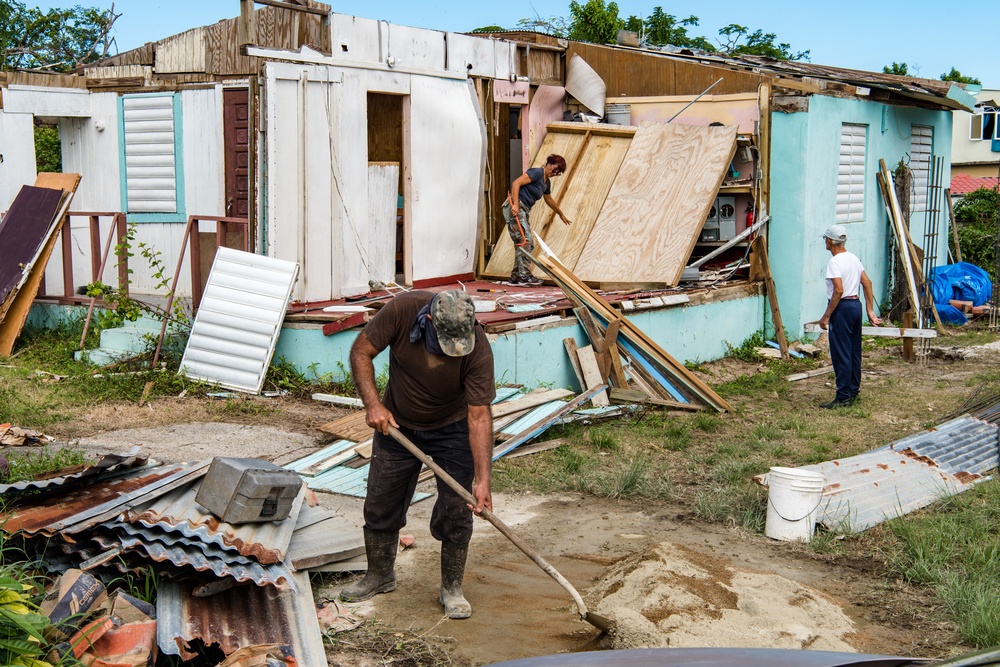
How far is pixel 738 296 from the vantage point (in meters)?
12.5

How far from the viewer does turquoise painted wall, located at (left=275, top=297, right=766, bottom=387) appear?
31.1ft

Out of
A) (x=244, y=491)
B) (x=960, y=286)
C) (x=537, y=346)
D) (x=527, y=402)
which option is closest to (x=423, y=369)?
(x=244, y=491)

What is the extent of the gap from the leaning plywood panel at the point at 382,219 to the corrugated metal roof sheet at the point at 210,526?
645 centimetres

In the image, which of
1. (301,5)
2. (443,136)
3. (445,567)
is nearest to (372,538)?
(445,567)

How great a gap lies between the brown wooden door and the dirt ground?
485 centimetres

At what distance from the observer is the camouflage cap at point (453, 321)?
15.1 ft

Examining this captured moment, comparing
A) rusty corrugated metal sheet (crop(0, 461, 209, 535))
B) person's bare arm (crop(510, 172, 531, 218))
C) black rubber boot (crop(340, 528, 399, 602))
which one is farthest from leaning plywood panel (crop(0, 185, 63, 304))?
black rubber boot (crop(340, 528, 399, 602))

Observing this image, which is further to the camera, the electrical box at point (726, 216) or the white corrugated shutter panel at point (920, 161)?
the white corrugated shutter panel at point (920, 161)

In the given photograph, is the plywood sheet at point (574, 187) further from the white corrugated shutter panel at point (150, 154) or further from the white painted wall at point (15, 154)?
the white painted wall at point (15, 154)

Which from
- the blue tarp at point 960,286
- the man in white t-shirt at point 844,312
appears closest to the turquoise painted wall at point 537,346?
the man in white t-shirt at point 844,312

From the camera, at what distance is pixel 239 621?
4.50 metres

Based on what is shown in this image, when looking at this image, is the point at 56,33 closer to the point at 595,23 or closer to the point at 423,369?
the point at 595,23

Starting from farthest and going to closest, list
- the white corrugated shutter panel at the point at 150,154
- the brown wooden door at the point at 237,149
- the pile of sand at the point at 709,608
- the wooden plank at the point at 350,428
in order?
the white corrugated shutter panel at the point at 150,154 < the brown wooden door at the point at 237,149 < the wooden plank at the point at 350,428 < the pile of sand at the point at 709,608

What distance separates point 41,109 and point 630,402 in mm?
7310
